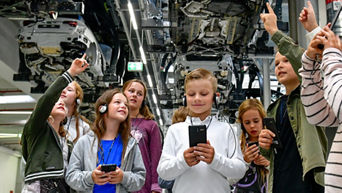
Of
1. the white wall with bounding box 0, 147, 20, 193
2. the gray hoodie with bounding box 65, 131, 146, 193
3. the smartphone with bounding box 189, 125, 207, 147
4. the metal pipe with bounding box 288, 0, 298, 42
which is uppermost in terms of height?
the metal pipe with bounding box 288, 0, 298, 42

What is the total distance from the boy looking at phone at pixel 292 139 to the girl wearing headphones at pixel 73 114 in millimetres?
1722

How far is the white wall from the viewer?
19047 millimetres

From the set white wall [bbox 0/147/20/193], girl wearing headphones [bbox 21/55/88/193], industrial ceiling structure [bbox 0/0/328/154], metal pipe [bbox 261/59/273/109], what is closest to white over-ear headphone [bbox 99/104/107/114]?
girl wearing headphones [bbox 21/55/88/193]

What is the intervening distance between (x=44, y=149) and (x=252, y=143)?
1.63 metres

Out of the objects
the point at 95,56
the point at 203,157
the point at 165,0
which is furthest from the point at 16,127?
the point at 203,157

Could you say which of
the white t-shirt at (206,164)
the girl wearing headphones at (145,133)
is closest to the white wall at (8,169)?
the girl wearing headphones at (145,133)

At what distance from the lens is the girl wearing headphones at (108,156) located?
246cm

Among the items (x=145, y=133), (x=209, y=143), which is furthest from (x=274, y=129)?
(x=145, y=133)

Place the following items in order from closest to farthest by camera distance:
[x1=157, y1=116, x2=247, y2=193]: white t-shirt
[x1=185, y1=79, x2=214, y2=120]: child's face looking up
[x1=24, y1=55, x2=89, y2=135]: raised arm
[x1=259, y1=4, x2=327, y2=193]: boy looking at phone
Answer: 1. [x1=259, y1=4, x2=327, y2=193]: boy looking at phone
2. [x1=157, y1=116, x2=247, y2=193]: white t-shirt
3. [x1=185, y1=79, x2=214, y2=120]: child's face looking up
4. [x1=24, y1=55, x2=89, y2=135]: raised arm

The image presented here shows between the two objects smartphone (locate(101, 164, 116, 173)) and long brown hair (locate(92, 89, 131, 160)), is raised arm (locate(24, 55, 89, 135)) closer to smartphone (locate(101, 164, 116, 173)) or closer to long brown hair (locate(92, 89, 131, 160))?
long brown hair (locate(92, 89, 131, 160))

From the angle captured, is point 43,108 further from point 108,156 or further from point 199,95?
point 199,95

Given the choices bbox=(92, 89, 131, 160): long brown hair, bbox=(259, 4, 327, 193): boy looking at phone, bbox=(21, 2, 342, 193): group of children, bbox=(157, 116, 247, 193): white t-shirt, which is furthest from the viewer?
bbox=(92, 89, 131, 160): long brown hair

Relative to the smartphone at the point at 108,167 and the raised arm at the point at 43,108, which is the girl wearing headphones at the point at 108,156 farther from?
the raised arm at the point at 43,108

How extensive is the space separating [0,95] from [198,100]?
1077cm
